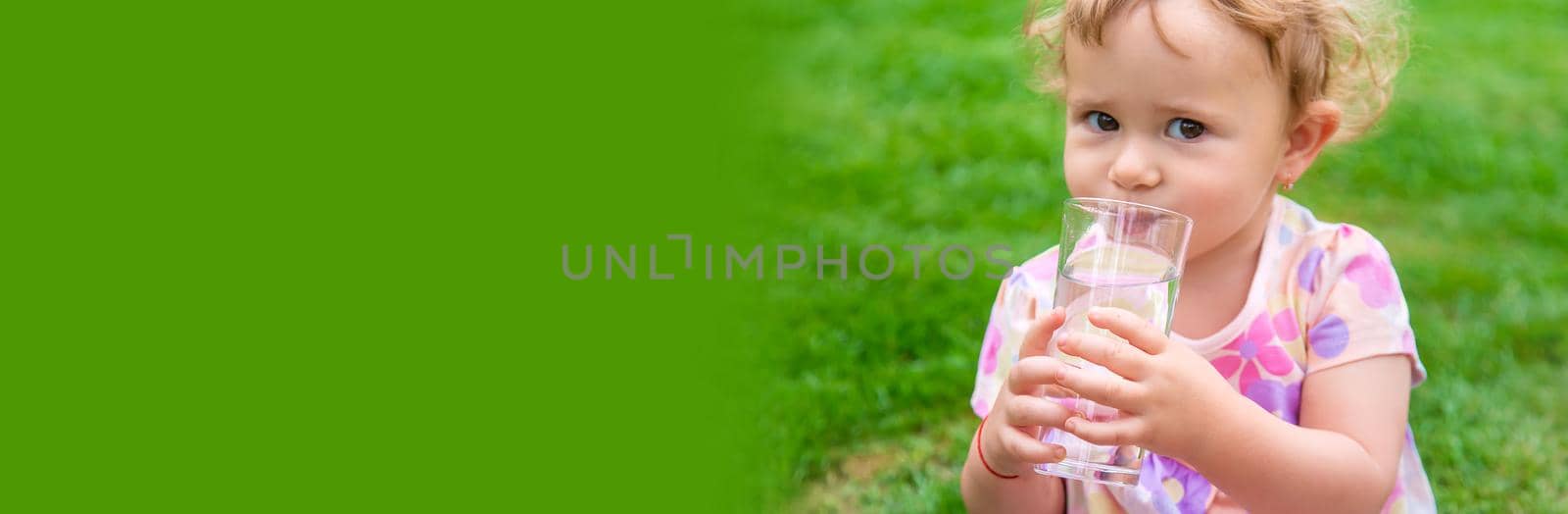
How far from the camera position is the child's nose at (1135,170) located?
6.47ft

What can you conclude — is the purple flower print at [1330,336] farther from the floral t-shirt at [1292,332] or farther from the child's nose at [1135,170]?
the child's nose at [1135,170]

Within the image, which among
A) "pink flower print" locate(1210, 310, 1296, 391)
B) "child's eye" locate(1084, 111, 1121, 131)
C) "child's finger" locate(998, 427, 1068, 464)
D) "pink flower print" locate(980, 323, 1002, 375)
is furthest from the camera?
"pink flower print" locate(980, 323, 1002, 375)

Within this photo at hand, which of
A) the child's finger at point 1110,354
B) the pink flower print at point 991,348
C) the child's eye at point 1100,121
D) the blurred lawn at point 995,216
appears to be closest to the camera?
the child's finger at point 1110,354

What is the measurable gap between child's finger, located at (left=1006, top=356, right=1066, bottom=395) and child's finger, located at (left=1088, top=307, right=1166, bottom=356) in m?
0.08

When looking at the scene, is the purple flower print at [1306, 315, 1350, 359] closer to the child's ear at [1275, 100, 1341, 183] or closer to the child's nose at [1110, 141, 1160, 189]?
the child's ear at [1275, 100, 1341, 183]

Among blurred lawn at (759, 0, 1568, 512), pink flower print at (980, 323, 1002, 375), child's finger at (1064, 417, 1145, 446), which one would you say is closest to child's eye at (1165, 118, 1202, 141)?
child's finger at (1064, 417, 1145, 446)

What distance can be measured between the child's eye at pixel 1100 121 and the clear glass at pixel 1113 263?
21 centimetres

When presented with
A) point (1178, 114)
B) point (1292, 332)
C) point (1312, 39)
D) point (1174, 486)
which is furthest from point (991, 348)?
point (1312, 39)

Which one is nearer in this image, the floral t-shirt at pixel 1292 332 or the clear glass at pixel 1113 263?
the clear glass at pixel 1113 263

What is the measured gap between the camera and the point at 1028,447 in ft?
6.32

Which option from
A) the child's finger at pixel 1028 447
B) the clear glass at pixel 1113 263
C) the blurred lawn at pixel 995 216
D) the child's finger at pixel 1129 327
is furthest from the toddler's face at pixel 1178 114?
the blurred lawn at pixel 995 216

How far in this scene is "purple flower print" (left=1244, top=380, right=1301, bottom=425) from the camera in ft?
7.07

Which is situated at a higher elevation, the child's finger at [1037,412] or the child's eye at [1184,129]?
the child's eye at [1184,129]

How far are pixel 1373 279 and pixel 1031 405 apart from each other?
633mm
